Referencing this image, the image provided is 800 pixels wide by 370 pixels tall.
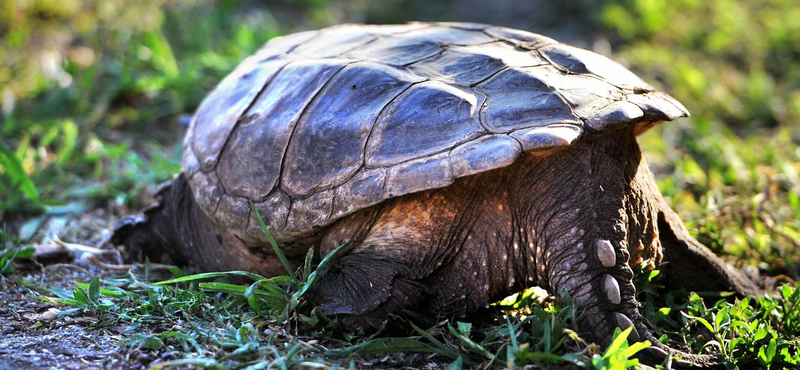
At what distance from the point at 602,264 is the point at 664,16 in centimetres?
528

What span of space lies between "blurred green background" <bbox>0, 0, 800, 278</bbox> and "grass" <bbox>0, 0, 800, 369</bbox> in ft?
0.05

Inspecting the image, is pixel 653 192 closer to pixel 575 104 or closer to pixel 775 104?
pixel 575 104

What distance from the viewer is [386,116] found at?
2520mm

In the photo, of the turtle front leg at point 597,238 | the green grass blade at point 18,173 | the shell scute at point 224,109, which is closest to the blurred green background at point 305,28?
the green grass blade at point 18,173

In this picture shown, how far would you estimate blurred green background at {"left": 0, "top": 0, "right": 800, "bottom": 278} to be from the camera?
3.80 meters

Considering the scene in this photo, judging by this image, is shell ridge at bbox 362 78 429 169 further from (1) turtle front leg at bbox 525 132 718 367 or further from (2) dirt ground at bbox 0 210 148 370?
(2) dirt ground at bbox 0 210 148 370

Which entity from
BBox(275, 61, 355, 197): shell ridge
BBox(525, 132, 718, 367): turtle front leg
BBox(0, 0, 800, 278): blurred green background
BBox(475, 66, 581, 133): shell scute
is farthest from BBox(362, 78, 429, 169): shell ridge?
BBox(0, 0, 800, 278): blurred green background

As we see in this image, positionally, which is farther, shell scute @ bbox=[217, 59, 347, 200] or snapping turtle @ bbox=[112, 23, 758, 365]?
shell scute @ bbox=[217, 59, 347, 200]

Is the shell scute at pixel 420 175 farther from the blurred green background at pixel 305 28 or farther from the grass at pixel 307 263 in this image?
the blurred green background at pixel 305 28

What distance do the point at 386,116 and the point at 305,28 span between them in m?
4.36

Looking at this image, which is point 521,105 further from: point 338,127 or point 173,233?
point 173,233

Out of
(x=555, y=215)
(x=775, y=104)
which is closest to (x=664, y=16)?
(x=775, y=104)

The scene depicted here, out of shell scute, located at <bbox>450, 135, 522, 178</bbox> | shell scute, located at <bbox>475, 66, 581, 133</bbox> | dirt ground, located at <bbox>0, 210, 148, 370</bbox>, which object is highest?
shell scute, located at <bbox>475, 66, 581, 133</bbox>

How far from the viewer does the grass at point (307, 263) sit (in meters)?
2.35
